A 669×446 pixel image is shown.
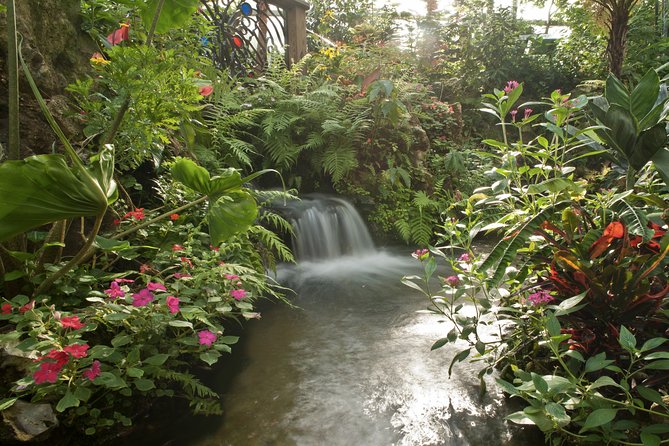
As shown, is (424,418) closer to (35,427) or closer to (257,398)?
(257,398)

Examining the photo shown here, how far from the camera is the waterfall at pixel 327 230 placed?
461cm

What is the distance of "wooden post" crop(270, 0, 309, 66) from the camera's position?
20.7 ft

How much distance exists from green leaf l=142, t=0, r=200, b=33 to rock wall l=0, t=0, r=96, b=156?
2.25 ft

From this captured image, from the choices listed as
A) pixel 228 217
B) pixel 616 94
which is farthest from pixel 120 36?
pixel 616 94

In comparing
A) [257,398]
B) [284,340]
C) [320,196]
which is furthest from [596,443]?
[320,196]

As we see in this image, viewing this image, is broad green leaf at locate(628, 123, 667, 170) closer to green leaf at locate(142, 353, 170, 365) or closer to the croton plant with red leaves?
the croton plant with red leaves

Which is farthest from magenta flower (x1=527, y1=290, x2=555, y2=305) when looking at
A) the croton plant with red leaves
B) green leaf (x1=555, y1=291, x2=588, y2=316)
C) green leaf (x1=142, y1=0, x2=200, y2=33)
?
green leaf (x1=142, y1=0, x2=200, y2=33)

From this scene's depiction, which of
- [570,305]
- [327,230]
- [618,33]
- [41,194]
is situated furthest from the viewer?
[618,33]

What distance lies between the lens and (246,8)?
5.81m

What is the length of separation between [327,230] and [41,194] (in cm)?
370

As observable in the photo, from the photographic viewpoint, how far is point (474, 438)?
170 centimetres

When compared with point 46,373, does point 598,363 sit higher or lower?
lower

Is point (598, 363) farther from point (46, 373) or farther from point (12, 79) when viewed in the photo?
point (12, 79)

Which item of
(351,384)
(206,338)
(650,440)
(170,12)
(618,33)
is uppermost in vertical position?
(618,33)
